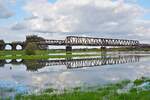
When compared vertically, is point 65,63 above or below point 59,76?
below

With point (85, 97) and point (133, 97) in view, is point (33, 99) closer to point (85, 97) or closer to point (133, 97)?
point (85, 97)

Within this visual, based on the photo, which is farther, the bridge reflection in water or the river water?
the bridge reflection in water

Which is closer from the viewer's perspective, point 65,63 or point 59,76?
point 59,76

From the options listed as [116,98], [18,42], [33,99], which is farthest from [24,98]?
[18,42]

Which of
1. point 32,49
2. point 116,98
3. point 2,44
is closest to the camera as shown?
point 116,98

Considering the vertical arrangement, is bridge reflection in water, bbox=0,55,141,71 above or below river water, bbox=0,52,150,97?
below

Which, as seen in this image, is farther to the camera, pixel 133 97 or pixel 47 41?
pixel 47 41

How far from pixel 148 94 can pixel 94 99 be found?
3.33 meters

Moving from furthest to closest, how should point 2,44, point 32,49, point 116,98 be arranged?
1. point 2,44
2. point 32,49
3. point 116,98

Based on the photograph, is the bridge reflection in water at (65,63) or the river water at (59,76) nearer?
the river water at (59,76)

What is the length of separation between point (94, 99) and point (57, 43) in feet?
557

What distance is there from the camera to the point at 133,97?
795 inches

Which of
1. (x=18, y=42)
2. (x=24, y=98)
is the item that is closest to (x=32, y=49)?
(x=18, y=42)

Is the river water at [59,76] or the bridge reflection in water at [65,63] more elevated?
the river water at [59,76]
